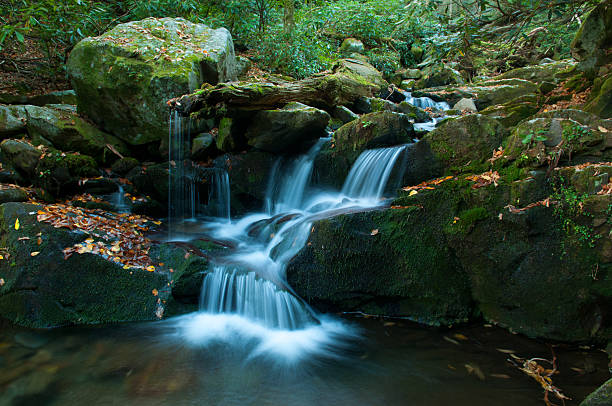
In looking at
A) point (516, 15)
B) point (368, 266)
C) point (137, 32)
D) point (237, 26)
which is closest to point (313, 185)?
point (368, 266)

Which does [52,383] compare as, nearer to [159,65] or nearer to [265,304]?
[265,304]

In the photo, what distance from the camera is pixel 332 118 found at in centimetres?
945

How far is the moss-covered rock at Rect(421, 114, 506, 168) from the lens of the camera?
5.07 meters

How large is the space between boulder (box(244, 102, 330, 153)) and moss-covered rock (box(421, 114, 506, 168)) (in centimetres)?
278

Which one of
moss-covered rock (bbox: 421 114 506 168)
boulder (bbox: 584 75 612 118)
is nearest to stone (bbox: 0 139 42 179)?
moss-covered rock (bbox: 421 114 506 168)

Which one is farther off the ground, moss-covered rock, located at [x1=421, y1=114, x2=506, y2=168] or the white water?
moss-covered rock, located at [x1=421, y1=114, x2=506, y2=168]

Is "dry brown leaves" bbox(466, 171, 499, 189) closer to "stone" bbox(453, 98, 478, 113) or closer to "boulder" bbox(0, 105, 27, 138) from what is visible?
"stone" bbox(453, 98, 478, 113)

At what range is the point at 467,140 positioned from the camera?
17.3ft

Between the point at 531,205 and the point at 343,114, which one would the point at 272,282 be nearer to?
the point at 531,205

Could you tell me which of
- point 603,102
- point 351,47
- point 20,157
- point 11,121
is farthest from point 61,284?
point 351,47

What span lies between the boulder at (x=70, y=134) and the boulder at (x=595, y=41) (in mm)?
9657

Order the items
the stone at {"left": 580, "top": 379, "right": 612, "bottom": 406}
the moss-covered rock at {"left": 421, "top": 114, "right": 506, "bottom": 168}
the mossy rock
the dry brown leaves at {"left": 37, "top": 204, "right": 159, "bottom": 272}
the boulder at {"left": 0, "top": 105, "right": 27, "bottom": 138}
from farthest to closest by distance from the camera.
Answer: the mossy rock < the boulder at {"left": 0, "top": 105, "right": 27, "bottom": 138} < the moss-covered rock at {"left": 421, "top": 114, "right": 506, "bottom": 168} < the dry brown leaves at {"left": 37, "top": 204, "right": 159, "bottom": 272} < the stone at {"left": 580, "top": 379, "right": 612, "bottom": 406}

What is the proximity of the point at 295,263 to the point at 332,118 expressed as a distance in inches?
223

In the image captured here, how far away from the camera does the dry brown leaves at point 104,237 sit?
492 centimetres
